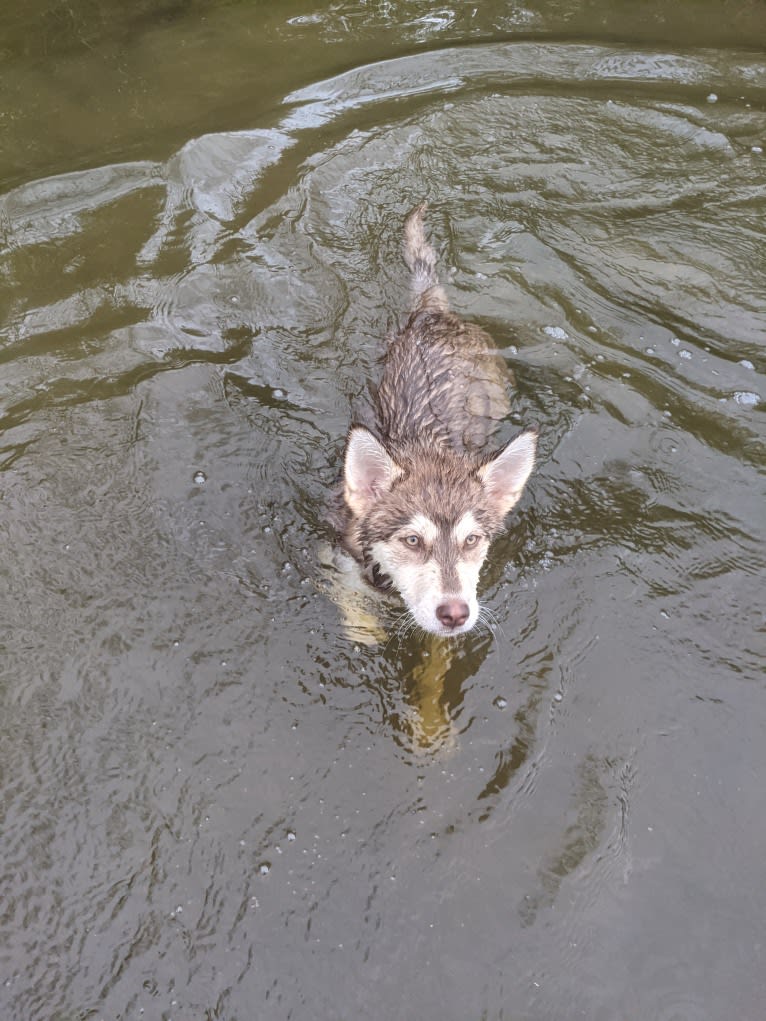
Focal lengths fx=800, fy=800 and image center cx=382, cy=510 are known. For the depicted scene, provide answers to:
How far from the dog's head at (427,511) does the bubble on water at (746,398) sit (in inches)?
108

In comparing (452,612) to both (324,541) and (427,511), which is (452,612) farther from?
(324,541)

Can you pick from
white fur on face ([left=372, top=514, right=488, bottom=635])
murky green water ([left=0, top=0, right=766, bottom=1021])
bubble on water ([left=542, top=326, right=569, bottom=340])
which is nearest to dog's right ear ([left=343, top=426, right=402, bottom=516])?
white fur on face ([left=372, top=514, right=488, bottom=635])

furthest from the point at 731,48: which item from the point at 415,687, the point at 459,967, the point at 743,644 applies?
the point at 459,967

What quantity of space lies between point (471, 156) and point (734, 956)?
837 cm

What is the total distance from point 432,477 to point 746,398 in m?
3.37

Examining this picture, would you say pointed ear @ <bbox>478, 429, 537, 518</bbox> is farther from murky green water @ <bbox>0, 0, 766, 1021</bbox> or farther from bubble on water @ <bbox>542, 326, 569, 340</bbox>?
bubble on water @ <bbox>542, 326, 569, 340</bbox>

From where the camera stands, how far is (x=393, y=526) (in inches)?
206

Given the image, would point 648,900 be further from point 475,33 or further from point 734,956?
point 475,33

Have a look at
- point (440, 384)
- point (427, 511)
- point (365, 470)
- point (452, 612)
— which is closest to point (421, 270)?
point (440, 384)

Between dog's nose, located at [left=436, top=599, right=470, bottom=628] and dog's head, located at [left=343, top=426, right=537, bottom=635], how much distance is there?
0.06m

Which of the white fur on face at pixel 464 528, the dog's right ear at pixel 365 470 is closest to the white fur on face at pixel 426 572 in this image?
the white fur on face at pixel 464 528

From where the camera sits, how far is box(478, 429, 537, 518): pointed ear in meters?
5.07

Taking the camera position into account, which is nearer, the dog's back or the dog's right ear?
the dog's right ear

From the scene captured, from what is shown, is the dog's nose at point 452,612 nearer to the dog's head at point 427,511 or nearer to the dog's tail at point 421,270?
the dog's head at point 427,511
